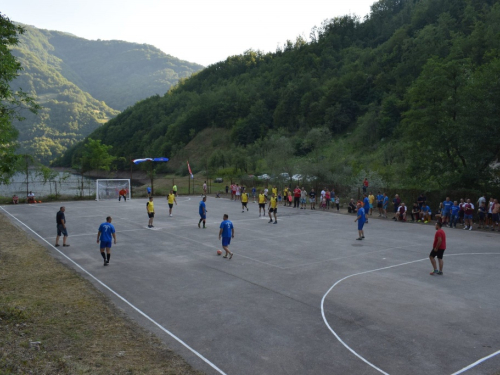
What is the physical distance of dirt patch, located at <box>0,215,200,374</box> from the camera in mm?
7191

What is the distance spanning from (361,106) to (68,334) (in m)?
90.8

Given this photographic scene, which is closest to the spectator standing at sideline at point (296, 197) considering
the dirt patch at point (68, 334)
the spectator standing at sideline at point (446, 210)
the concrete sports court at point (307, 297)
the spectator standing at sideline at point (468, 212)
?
the spectator standing at sideline at point (446, 210)

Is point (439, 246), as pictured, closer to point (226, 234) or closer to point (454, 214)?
point (226, 234)

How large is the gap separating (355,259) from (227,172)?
6278 centimetres

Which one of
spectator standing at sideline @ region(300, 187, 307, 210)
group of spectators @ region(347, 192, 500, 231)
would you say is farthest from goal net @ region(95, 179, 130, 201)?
group of spectators @ region(347, 192, 500, 231)

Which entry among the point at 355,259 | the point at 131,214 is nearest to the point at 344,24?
the point at 131,214

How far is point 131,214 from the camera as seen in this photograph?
95.7 ft

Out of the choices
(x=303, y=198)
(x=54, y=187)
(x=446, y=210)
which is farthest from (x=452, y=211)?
(x=54, y=187)

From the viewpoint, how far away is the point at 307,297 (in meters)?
11.1

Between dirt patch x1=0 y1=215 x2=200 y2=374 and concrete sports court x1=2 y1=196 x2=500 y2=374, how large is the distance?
0.45m

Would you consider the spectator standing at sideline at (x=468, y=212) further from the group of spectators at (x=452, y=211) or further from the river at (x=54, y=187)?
the river at (x=54, y=187)

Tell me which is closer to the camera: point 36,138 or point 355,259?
point 355,259

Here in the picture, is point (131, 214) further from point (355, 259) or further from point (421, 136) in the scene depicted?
point (421, 136)

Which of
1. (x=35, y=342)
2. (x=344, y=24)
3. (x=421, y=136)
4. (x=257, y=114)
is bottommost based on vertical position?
(x=35, y=342)
